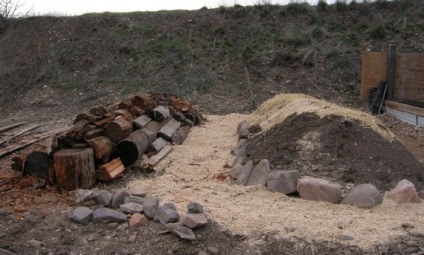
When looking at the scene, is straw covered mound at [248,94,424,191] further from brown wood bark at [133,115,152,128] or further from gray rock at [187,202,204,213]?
brown wood bark at [133,115,152,128]

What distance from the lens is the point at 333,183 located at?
5.23 meters

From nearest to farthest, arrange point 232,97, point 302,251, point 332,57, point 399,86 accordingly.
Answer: point 302,251, point 399,86, point 232,97, point 332,57

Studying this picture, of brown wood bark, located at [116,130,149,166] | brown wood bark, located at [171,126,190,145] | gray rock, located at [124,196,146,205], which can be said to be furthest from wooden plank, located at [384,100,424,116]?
gray rock, located at [124,196,146,205]

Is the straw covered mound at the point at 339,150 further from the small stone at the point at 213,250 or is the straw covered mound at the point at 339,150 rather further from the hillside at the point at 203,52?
the hillside at the point at 203,52

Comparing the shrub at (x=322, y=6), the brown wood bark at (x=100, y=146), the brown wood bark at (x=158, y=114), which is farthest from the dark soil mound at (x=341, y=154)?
the shrub at (x=322, y=6)

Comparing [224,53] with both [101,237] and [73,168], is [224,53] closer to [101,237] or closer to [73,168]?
[73,168]

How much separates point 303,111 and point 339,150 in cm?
125

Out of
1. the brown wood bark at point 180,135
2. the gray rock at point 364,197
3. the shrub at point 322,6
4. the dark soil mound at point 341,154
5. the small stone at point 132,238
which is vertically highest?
the shrub at point 322,6

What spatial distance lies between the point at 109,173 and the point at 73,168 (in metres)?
0.46

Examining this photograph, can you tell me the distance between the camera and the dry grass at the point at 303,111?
6.34 metres

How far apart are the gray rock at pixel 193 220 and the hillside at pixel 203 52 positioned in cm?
848

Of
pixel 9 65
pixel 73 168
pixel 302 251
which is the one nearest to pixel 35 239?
pixel 73 168

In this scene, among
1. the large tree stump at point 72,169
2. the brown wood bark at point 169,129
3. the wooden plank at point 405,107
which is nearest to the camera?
the large tree stump at point 72,169

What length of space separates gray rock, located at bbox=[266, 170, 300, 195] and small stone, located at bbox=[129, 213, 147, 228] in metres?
1.58
